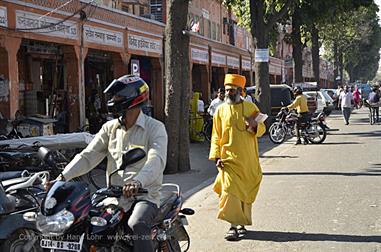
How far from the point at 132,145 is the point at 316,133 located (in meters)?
15.1

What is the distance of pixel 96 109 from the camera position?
21297mm

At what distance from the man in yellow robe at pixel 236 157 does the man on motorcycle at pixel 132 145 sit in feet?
8.53

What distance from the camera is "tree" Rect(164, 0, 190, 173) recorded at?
502 inches

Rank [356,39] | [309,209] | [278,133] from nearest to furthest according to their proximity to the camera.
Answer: [309,209] → [278,133] → [356,39]

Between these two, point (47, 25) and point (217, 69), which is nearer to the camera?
point (47, 25)

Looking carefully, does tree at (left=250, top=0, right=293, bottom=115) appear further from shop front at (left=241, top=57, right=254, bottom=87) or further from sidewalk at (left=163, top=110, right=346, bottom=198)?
shop front at (left=241, top=57, right=254, bottom=87)

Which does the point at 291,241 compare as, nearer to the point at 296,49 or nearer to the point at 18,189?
the point at 18,189

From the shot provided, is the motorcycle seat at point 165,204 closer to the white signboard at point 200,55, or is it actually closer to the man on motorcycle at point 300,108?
the man on motorcycle at point 300,108

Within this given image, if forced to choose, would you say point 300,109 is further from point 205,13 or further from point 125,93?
point 205,13

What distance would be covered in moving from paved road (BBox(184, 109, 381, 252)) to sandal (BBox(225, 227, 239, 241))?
8cm

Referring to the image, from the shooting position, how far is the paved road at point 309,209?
6770 mm

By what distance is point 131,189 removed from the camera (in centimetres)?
407

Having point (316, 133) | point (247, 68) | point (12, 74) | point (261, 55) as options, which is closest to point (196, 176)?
point (12, 74)

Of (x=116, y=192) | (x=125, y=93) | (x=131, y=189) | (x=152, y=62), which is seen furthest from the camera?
(x=152, y=62)
